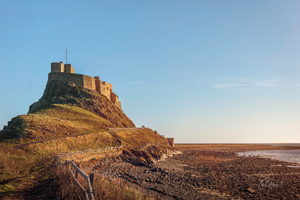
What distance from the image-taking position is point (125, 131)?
5925 centimetres

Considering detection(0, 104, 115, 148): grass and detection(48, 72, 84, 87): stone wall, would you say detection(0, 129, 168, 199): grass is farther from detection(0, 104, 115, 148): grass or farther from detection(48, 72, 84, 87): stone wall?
detection(48, 72, 84, 87): stone wall

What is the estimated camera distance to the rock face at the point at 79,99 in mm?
67188

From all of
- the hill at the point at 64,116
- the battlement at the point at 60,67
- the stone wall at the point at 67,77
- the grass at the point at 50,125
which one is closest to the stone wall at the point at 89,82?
the stone wall at the point at 67,77

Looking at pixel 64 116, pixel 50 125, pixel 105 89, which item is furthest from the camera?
pixel 105 89

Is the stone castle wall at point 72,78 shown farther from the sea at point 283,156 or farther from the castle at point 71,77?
the sea at point 283,156

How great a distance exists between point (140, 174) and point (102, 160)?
319 inches

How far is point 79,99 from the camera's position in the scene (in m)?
68.2

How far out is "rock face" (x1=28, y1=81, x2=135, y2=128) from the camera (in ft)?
220

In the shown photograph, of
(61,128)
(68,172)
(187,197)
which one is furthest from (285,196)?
(61,128)

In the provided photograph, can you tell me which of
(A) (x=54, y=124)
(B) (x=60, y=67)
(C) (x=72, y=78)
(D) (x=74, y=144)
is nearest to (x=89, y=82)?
(C) (x=72, y=78)

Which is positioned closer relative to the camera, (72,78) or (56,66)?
(72,78)

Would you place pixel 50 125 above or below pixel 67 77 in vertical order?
below

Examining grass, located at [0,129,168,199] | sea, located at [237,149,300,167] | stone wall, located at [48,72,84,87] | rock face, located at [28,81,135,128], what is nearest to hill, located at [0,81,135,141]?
rock face, located at [28,81,135,128]

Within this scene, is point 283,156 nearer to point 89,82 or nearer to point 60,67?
point 89,82
